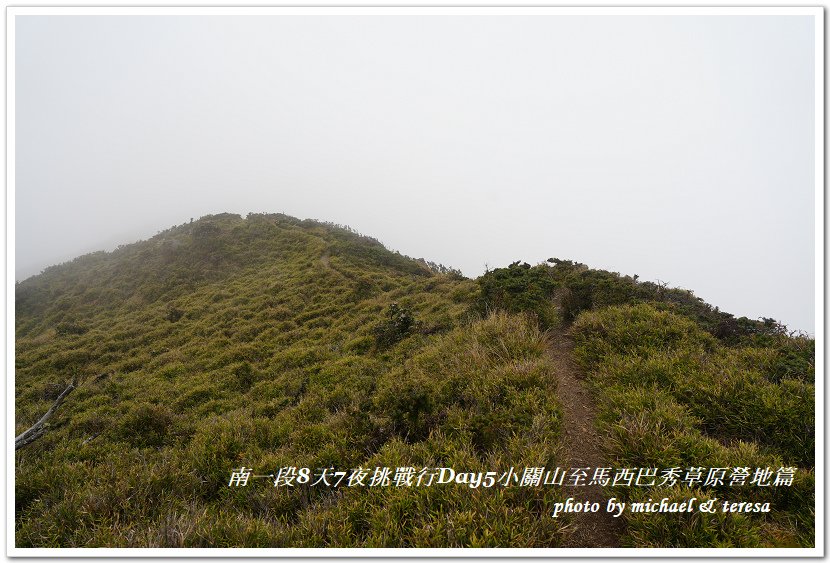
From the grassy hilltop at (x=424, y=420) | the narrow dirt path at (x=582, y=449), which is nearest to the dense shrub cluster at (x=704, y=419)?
the grassy hilltop at (x=424, y=420)

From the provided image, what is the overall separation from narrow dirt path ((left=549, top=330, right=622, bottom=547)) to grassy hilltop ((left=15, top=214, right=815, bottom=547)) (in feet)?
0.26

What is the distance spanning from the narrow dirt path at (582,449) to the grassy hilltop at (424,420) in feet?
0.26

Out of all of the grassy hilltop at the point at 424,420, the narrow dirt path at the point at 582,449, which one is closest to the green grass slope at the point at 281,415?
the grassy hilltop at the point at 424,420

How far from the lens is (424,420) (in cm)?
541

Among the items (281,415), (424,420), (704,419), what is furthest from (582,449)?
(281,415)

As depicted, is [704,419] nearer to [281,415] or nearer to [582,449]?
[582,449]

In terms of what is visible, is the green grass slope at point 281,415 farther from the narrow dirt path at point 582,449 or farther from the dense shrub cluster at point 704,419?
the dense shrub cluster at point 704,419

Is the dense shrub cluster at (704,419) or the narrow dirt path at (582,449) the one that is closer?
the dense shrub cluster at (704,419)

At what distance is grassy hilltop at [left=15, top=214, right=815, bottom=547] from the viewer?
12.0ft

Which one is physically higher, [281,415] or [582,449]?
[582,449]

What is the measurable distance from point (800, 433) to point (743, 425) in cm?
63

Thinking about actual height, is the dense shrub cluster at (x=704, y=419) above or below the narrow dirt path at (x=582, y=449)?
above

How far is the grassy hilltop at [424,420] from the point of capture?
12.0 feet

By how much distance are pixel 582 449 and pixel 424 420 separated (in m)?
2.54
